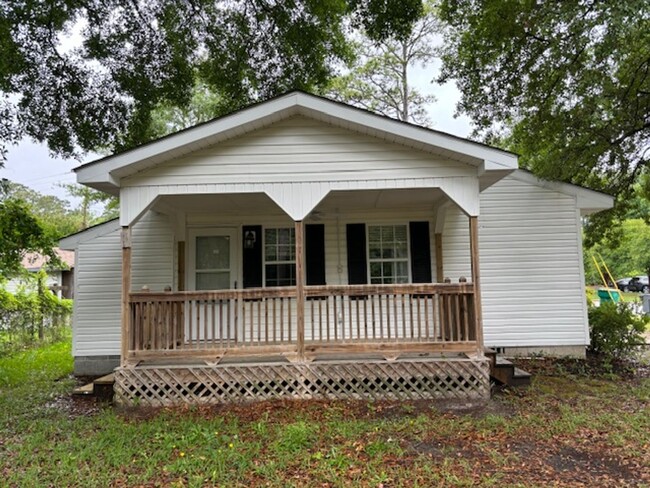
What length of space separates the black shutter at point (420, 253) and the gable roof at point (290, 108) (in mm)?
2329

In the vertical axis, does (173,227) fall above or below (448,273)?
above

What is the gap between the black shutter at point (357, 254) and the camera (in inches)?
303

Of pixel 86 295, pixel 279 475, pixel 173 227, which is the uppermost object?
pixel 173 227

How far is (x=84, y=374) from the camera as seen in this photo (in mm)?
7734

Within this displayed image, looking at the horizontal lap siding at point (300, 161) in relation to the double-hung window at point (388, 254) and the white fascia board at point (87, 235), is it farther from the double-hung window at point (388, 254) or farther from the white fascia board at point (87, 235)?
the white fascia board at point (87, 235)

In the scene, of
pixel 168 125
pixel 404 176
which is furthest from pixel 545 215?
pixel 168 125

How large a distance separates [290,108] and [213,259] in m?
3.58

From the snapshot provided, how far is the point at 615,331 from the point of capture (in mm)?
7602

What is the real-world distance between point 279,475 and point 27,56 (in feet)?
37.6

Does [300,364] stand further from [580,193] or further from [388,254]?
[580,193]

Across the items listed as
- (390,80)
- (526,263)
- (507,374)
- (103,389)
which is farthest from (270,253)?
(390,80)

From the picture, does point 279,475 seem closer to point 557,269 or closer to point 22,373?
point 557,269

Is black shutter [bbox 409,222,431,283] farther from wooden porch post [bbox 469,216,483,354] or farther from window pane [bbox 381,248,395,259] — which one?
wooden porch post [bbox 469,216,483,354]

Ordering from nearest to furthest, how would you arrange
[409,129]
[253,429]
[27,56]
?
[253,429] → [409,129] → [27,56]
